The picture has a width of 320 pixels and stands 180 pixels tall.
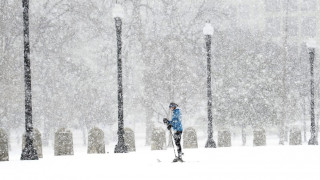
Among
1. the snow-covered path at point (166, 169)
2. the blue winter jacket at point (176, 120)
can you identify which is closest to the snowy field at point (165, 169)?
the snow-covered path at point (166, 169)

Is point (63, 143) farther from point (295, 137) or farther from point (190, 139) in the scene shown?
point (295, 137)

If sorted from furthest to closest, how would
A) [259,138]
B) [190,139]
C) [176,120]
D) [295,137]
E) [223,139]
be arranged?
[295,137] → [259,138] → [223,139] → [190,139] → [176,120]

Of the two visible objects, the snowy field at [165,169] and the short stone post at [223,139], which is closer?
the snowy field at [165,169]

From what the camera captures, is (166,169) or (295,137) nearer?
(166,169)

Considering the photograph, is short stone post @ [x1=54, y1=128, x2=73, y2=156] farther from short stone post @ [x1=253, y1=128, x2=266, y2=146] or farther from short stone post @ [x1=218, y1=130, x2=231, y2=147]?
short stone post @ [x1=253, y1=128, x2=266, y2=146]

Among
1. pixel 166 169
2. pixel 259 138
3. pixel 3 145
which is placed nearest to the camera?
pixel 166 169

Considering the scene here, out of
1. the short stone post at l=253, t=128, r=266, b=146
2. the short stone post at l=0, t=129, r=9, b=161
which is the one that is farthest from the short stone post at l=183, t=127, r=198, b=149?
the short stone post at l=0, t=129, r=9, b=161

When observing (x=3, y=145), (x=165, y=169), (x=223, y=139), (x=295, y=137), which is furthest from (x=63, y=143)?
(x=295, y=137)

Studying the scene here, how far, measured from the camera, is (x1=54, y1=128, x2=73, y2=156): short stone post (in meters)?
20.0

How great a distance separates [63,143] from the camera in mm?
20172

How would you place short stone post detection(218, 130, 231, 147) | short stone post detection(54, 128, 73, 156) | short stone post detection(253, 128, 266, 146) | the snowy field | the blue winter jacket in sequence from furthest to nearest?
short stone post detection(253, 128, 266, 146), short stone post detection(218, 130, 231, 147), short stone post detection(54, 128, 73, 156), the blue winter jacket, the snowy field

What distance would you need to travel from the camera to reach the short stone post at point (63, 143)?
20.0 meters

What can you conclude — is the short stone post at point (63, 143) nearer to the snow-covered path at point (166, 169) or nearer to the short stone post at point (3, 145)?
the short stone post at point (3, 145)

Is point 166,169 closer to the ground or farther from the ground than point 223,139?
closer to the ground
